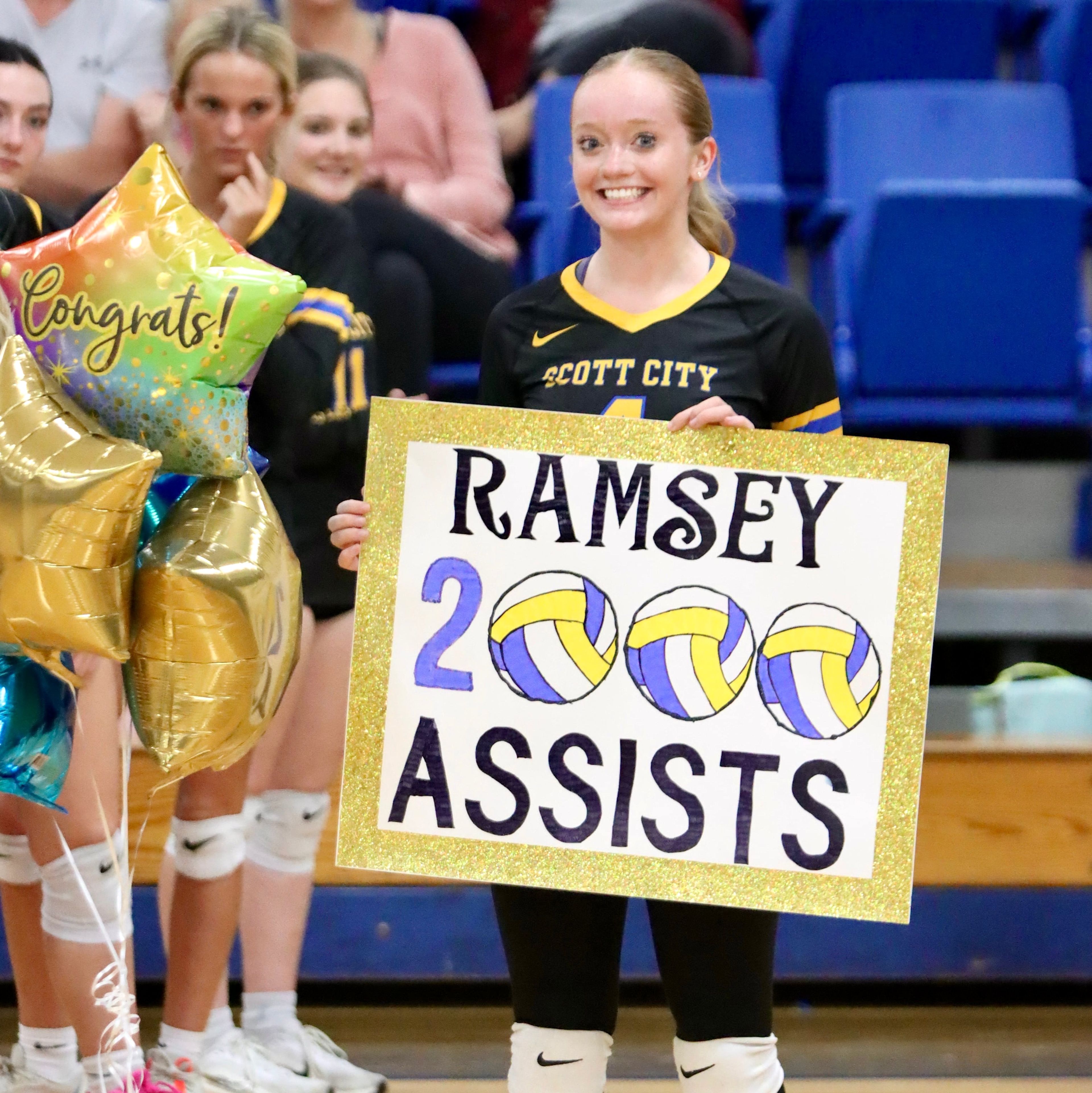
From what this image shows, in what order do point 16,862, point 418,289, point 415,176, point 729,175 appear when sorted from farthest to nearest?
point 729,175 < point 415,176 < point 418,289 < point 16,862

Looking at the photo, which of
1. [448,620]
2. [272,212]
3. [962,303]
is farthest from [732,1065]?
[962,303]

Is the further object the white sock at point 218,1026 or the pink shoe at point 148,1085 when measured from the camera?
the white sock at point 218,1026

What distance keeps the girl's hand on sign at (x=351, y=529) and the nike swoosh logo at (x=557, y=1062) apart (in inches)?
20.4

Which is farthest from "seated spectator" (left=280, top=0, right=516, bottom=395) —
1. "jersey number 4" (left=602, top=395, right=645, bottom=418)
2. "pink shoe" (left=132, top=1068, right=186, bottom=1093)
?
"pink shoe" (left=132, top=1068, right=186, bottom=1093)

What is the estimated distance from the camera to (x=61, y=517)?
3.70 ft

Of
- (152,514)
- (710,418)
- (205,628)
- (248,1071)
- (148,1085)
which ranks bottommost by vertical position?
(248,1071)

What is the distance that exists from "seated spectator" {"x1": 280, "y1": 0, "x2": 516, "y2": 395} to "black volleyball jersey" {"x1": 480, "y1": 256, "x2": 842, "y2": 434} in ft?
2.68

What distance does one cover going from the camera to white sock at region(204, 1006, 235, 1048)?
1.96 metres

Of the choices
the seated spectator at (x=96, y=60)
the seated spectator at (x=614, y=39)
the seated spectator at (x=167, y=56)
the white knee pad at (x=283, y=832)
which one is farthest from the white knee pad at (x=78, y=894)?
the seated spectator at (x=614, y=39)

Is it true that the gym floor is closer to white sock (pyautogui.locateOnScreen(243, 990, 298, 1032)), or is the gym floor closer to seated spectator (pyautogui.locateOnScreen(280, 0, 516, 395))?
white sock (pyautogui.locateOnScreen(243, 990, 298, 1032))

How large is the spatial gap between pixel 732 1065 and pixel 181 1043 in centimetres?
80

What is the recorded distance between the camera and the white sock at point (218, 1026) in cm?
196

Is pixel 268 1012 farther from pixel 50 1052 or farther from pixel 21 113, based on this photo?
pixel 21 113

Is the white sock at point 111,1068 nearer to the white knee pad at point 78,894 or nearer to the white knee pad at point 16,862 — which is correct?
the white knee pad at point 78,894
